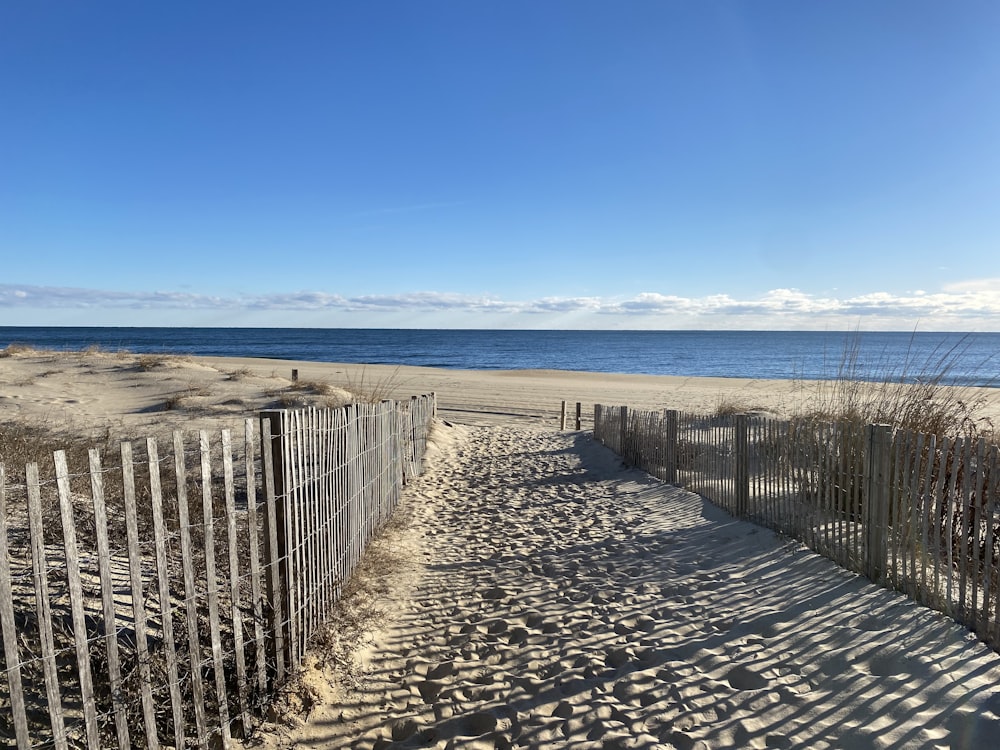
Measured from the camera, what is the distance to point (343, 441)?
5.57m

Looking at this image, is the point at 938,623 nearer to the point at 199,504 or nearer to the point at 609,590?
the point at 609,590

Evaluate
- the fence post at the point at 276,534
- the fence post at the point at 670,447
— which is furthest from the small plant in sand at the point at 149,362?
the fence post at the point at 276,534

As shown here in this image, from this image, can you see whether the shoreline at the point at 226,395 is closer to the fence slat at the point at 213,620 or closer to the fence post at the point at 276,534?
the fence post at the point at 276,534

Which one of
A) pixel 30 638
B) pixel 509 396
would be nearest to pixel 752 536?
pixel 30 638

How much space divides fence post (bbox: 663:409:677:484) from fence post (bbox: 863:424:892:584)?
4.64m

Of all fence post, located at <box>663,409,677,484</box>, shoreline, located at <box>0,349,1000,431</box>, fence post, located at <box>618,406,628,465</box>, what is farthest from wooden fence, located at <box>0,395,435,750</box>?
shoreline, located at <box>0,349,1000,431</box>

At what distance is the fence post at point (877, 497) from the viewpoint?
5234mm

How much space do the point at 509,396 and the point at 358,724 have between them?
2171 centimetres

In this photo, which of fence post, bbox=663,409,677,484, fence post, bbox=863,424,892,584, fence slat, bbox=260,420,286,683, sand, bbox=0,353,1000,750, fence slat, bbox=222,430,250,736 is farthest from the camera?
fence post, bbox=663,409,677,484

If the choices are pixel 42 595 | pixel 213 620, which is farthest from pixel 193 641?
pixel 42 595

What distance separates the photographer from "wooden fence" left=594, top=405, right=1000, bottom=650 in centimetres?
434

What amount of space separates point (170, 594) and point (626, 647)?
3.14m

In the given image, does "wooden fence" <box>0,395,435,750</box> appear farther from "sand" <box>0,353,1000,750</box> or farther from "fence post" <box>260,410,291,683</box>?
"sand" <box>0,353,1000,750</box>

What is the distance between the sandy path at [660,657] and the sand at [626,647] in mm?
15
